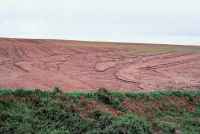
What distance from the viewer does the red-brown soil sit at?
387 inches

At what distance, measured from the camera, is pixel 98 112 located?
309 inches

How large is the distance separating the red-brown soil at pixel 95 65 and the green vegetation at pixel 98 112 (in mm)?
766

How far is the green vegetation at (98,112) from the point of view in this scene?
24.2 ft

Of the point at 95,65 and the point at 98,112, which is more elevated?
the point at 95,65

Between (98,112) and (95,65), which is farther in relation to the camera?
(95,65)

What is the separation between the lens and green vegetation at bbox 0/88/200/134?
7383mm

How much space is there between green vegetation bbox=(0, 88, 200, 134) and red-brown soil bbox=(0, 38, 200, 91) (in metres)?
0.77

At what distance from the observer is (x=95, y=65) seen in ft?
36.5

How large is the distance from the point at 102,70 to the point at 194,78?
7.91 ft

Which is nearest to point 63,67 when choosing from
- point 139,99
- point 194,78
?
point 139,99

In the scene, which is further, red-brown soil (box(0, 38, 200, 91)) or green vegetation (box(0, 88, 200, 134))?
red-brown soil (box(0, 38, 200, 91))

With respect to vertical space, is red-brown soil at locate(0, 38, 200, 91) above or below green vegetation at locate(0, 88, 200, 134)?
above

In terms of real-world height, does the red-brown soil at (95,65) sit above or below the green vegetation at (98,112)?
above

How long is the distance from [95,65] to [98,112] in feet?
11.2
